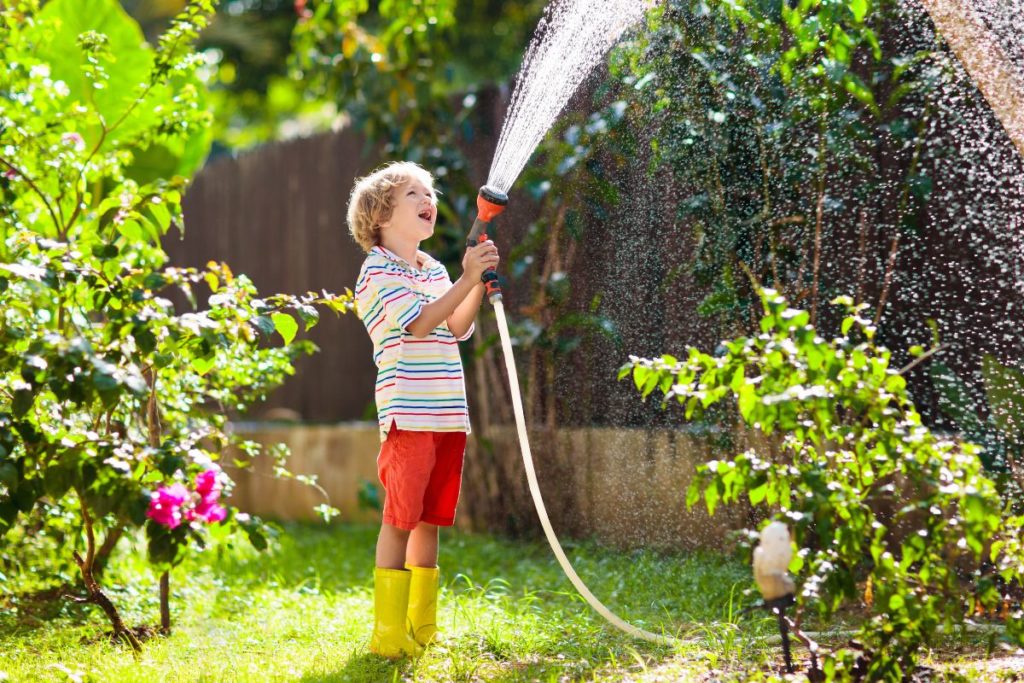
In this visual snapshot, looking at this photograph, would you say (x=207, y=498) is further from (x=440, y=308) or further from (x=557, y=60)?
(x=557, y=60)

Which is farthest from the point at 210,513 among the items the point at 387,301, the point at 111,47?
the point at 111,47

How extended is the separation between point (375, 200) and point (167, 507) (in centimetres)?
86

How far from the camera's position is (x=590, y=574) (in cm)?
343

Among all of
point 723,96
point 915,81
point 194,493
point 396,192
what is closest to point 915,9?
point 915,81

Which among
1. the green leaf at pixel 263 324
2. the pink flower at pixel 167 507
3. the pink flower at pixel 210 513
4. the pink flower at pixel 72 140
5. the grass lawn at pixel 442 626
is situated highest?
the pink flower at pixel 72 140

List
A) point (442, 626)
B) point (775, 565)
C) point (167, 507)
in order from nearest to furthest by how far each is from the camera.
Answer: point (775, 565) < point (167, 507) < point (442, 626)

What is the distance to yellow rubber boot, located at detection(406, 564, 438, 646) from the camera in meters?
2.60

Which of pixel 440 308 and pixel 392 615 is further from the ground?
pixel 440 308

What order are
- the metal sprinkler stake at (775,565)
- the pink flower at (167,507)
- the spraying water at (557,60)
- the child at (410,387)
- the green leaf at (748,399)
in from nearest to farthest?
the metal sprinkler stake at (775,565), the green leaf at (748,399), the pink flower at (167,507), the child at (410,387), the spraying water at (557,60)

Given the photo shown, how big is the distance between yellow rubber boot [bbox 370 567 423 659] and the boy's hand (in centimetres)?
70

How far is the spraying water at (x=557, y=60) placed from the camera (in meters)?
2.97

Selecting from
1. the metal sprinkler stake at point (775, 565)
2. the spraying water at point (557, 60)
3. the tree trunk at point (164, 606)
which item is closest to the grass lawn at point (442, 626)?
the tree trunk at point (164, 606)

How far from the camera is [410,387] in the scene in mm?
2564

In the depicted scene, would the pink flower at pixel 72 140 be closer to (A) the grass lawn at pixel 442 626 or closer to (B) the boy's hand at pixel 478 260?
(A) the grass lawn at pixel 442 626
